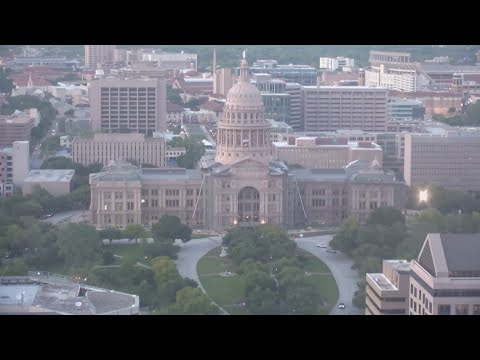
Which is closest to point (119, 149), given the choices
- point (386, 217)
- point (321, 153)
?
point (321, 153)

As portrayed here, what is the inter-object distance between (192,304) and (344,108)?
19.3 metres

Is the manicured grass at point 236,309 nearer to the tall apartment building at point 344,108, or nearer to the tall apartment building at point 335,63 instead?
the tall apartment building at point 344,108

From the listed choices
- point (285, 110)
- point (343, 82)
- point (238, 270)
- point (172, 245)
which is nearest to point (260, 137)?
point (172, 245)

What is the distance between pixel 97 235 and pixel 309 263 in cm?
306

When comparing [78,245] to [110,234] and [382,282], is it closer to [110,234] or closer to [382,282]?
[110,234]

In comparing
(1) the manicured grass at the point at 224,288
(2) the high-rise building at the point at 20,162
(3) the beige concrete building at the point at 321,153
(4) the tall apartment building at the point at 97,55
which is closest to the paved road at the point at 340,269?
(1) the manicured grass at the point at 224,288

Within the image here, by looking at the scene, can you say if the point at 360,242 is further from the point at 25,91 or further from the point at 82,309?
the point at 25,91

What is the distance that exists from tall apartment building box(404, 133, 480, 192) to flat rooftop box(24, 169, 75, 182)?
246 inches

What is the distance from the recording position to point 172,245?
17812mm

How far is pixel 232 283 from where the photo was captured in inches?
612

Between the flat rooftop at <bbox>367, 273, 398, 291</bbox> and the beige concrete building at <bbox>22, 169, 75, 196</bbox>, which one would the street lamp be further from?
the flat rooftop at <bbox>367, 273, 398, 291</bbox>

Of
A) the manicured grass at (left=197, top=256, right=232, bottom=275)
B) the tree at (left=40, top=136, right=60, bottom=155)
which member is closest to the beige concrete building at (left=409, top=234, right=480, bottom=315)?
the manicured grass at (left=197, top=256, right=232, bottom=275)

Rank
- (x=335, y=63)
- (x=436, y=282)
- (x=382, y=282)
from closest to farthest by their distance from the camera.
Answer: (x=436, y=282) < (x=382, y=282) < (x=335, y=63)

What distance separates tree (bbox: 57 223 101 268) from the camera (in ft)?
54.6
